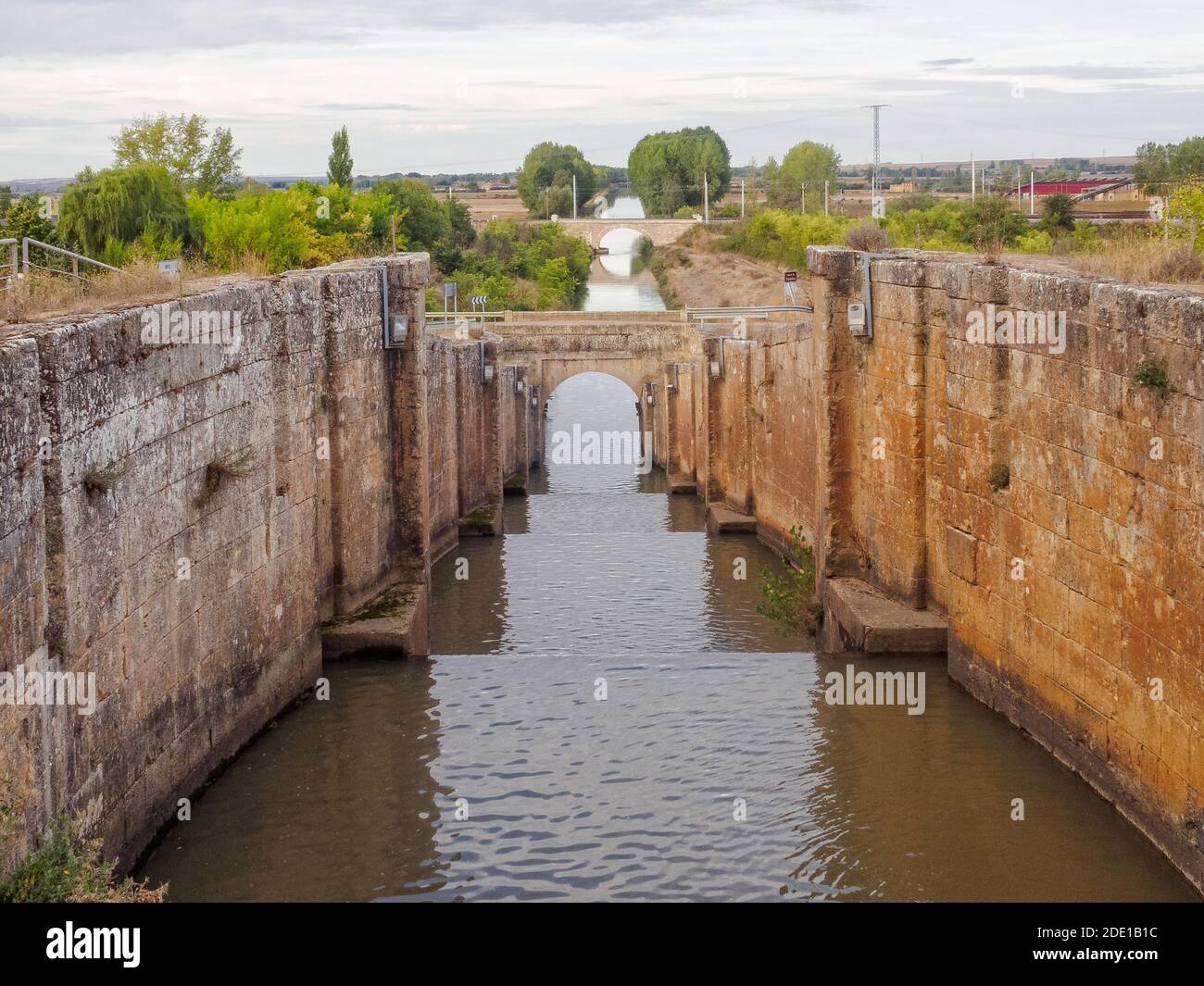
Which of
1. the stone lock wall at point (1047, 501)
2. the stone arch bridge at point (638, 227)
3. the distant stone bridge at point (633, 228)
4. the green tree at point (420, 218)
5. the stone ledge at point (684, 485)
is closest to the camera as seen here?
the stone lock wall at point (1047, 501)

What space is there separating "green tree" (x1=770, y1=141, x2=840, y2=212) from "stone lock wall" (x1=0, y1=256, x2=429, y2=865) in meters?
101

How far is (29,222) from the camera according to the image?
25.5 meters

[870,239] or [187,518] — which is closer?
[187,518]

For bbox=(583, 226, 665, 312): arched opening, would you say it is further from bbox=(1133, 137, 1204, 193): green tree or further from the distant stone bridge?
bbox=(1133, 137, 1204, 193): green tree

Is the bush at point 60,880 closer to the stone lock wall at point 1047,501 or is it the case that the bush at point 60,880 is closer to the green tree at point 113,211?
the stone lock wall at point 1047,501

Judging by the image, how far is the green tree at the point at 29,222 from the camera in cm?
2496

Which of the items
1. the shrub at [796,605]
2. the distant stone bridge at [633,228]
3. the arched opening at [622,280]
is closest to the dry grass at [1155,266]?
the shrub at [796,605]

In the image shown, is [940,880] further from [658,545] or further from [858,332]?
[658,545]

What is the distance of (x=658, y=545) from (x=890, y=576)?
891 centimetres

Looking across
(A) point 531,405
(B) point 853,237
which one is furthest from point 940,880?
(A) point 531,405

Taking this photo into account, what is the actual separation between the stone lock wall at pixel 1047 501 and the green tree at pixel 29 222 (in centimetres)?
1551

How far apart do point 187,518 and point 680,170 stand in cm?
12084

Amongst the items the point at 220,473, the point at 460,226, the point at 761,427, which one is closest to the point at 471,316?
the point at 761,427

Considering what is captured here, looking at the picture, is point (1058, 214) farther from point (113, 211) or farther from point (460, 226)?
point (460, 226)
